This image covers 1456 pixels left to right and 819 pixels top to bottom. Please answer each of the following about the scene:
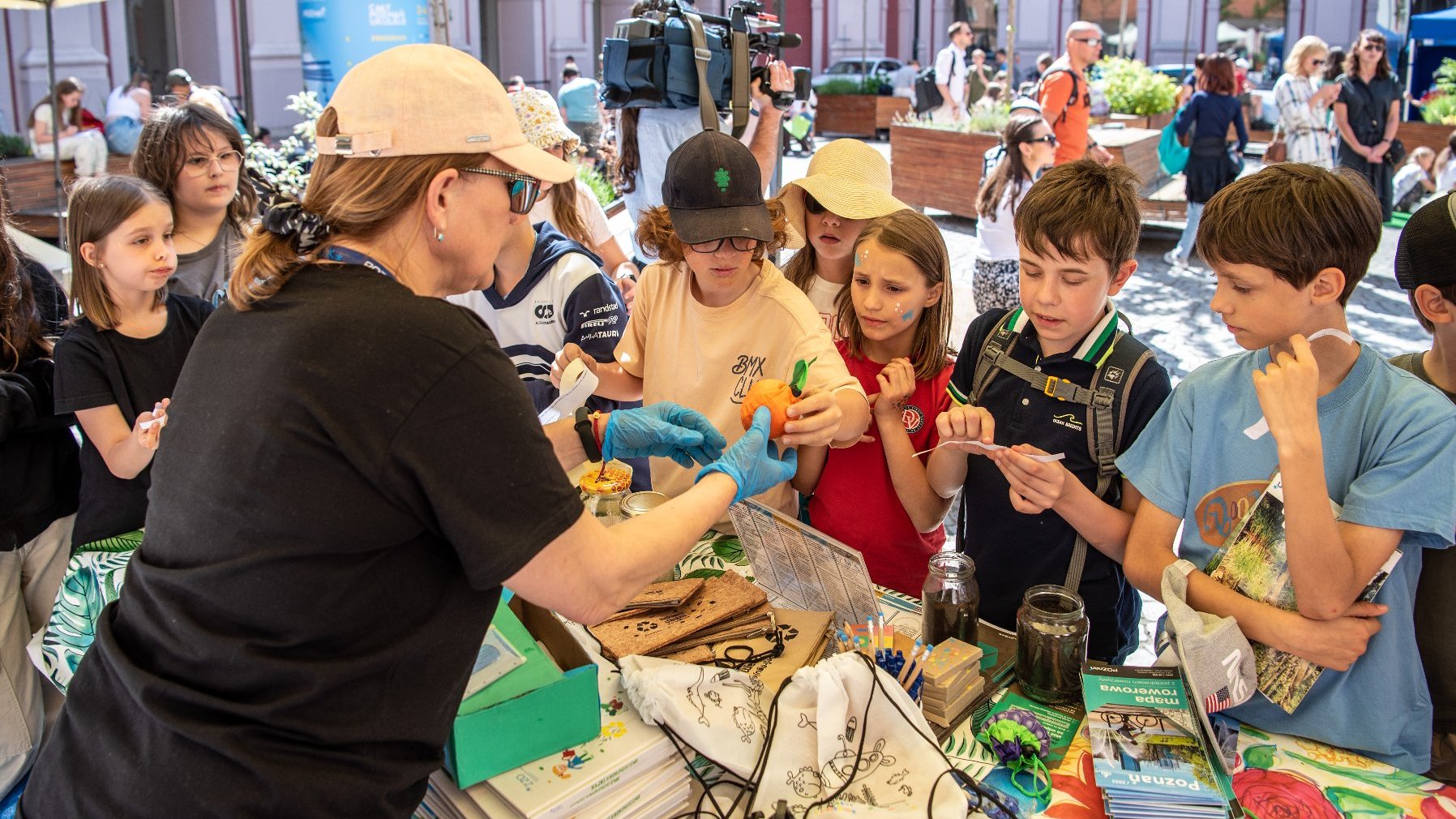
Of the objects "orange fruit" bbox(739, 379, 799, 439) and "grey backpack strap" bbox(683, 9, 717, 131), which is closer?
"orange fruit" bbox(739, 379, 799, 439)

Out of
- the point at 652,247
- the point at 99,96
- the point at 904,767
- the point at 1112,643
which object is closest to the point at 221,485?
the point at 904,767

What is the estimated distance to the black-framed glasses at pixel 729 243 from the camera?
2.34m

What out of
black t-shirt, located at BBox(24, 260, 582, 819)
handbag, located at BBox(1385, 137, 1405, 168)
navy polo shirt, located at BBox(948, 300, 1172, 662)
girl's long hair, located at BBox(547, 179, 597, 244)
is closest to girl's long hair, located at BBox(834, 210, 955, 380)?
navy polo shirt, located at BBox(948, 300, 1172, 662)

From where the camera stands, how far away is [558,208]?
12.4ft

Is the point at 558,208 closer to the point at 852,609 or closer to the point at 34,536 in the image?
the point at 34,536

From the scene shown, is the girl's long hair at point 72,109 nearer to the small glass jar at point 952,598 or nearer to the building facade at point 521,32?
the building facade at point 521,32

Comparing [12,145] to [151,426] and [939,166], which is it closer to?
[939,166]

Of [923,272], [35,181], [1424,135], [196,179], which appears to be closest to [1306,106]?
[1424,135]

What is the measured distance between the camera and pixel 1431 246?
6.03 ft

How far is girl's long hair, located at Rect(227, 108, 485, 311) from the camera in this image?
1.39m

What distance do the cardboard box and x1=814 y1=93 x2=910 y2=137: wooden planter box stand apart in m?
18.6

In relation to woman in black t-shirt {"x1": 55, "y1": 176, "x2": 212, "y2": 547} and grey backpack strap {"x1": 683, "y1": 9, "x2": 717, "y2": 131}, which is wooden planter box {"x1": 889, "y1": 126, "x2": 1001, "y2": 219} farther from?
woman in black t-shirt {"x1": 55, "y1": 176, "x2": 212, "y2": 547}

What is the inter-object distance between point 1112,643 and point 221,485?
5.67 feet

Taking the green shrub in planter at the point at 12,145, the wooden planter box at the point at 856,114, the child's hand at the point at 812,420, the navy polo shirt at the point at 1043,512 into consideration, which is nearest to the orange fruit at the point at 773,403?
the child's hand at the point at 812,420
